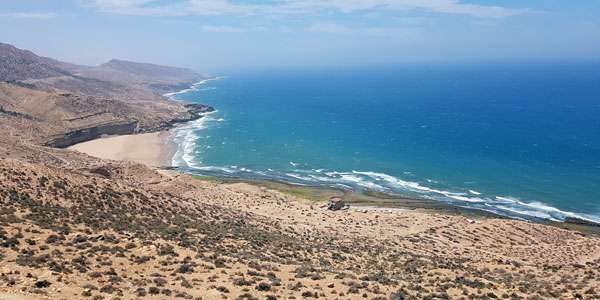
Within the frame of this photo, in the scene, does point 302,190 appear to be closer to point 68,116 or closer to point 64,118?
point 64,118

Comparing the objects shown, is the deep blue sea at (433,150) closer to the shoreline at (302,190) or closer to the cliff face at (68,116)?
the shoreline at (302,190)

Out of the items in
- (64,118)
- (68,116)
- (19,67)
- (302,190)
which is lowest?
(302,190)

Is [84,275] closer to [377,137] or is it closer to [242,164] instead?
[242,164]

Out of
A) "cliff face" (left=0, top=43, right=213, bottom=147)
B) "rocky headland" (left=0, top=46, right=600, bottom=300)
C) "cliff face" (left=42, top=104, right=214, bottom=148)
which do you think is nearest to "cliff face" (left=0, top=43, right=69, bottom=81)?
"cliff face" (left=0, top=43, right=213, bottom=147)

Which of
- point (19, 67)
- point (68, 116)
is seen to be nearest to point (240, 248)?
point (68, 116)

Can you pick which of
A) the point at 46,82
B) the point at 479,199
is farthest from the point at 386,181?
the point at 46,82

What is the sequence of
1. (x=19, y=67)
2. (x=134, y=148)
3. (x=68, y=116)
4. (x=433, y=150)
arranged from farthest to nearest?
(x=19, y=67) < (x=68, y=116) < (x=134, y=148) < (x=433, y=150)

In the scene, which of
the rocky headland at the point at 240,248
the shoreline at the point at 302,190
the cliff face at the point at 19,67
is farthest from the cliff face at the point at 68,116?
the rocky headland at the point at 240,248
